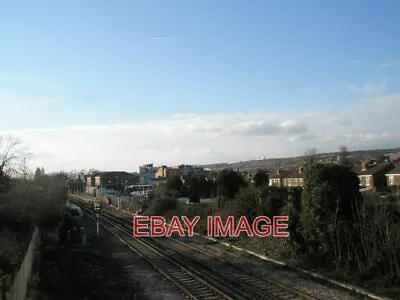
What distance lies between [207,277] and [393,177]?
6242 cm

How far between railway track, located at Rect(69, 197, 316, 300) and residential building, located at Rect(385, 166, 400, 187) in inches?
2067

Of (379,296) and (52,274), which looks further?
(52,274)

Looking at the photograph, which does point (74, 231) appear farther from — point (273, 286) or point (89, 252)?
point (273, 286)

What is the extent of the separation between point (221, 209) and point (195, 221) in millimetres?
3332

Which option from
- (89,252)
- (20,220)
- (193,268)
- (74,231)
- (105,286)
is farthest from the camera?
(74,231)

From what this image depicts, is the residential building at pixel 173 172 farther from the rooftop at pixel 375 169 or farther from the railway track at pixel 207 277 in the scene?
the railway track at pixel 207 277

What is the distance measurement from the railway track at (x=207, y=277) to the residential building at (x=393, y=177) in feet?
172

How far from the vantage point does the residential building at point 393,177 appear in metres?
71.0

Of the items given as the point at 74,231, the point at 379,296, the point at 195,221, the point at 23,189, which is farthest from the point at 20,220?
the point at 379,296

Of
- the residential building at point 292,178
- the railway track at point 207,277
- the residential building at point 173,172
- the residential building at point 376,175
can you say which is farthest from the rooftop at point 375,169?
the railway track at point 207,277

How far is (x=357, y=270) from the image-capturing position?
16.6 metres

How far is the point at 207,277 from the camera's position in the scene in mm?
17969

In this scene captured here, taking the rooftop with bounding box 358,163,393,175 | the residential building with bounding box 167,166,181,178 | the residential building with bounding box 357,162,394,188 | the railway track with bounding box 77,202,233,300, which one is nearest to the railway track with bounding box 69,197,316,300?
the railway track with bounding box 77,202,233,300

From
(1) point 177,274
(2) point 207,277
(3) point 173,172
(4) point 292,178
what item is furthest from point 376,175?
(2) point 207,277
